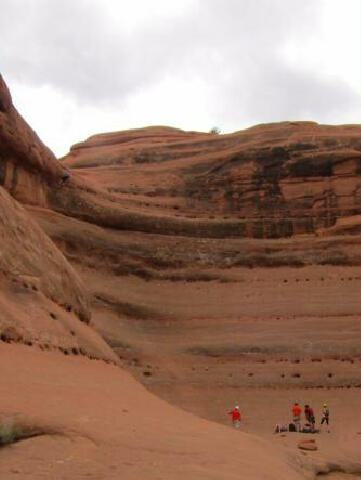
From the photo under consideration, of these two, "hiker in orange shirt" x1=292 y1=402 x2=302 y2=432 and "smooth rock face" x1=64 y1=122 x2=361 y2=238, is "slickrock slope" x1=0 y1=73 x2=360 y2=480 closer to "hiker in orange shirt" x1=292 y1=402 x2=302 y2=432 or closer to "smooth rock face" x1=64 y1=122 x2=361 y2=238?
"smooth rock face" x1=64 y1=122 x2=361 y2=238

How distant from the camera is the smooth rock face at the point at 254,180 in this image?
37.1 metres

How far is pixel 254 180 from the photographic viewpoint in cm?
3897

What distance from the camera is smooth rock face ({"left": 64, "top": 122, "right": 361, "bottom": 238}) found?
3712 centimetres

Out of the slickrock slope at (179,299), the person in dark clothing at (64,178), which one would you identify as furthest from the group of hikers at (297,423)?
the person in dark clothing at (64,178)

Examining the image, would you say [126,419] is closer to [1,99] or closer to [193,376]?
[193,376]

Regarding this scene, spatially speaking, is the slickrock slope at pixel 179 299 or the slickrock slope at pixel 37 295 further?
the slickrock slope at pixel 37 295

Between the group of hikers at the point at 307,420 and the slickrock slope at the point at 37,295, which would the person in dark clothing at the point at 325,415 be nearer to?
the group of hikers at the point at 307,420

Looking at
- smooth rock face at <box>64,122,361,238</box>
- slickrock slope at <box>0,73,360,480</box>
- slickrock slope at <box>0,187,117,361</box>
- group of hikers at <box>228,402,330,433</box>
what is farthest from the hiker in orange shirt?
smooth rock face at <box>64,122,361,238</box>

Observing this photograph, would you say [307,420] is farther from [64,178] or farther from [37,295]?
[64,178]

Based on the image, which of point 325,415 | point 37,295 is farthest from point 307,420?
point 37,295

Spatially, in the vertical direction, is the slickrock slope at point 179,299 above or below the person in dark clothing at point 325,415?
above

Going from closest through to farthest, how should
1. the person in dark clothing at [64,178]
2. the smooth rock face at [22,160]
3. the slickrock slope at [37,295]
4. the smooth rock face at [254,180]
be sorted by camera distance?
1. the slickrock slope at [37,295]
2. the smooth rock face at [22,160]
3. the person in dark clothing at [64,178]
4. the smooth rock face at [254,180]

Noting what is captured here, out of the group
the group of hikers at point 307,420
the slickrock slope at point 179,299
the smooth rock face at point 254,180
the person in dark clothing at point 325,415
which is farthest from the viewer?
the smooth rock face at point 254,180

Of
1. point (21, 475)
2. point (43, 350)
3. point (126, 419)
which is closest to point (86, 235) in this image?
point (43, 350)
